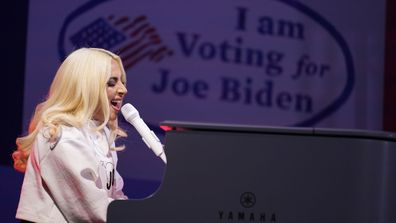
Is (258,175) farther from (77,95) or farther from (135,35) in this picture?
(135,35)

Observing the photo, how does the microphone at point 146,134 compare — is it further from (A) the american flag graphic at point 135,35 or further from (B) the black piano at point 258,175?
(A) the american flag graphic at point 135,35

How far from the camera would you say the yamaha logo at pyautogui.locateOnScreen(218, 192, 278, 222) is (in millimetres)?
2146

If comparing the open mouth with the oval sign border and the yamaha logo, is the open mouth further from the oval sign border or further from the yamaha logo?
the oval sign border

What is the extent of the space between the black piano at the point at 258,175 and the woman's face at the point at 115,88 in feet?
2.12

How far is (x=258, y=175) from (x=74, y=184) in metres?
0.70

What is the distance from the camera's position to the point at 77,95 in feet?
8.79

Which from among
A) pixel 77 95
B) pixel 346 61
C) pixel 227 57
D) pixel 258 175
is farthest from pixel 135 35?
pixel 258 175

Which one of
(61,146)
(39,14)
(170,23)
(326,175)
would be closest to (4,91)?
(39,14)

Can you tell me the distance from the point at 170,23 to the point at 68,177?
1.55 meters

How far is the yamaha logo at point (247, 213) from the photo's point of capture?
215 cm

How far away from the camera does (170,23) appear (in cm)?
394

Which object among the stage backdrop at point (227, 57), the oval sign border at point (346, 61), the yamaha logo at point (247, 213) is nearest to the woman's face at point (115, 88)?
the yamaha logo at point (247, 213)

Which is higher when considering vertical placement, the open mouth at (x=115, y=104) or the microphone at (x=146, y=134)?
the open mouth at (x=115, y=104)

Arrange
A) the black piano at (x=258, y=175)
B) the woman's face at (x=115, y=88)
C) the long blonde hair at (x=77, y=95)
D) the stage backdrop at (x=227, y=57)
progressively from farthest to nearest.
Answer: the stage backdrop at (x=227, y=57), the woman's face at (x=115, y=88), the long blonde hair at (x=77, y=95), the black piano at (x=258, y=175)
